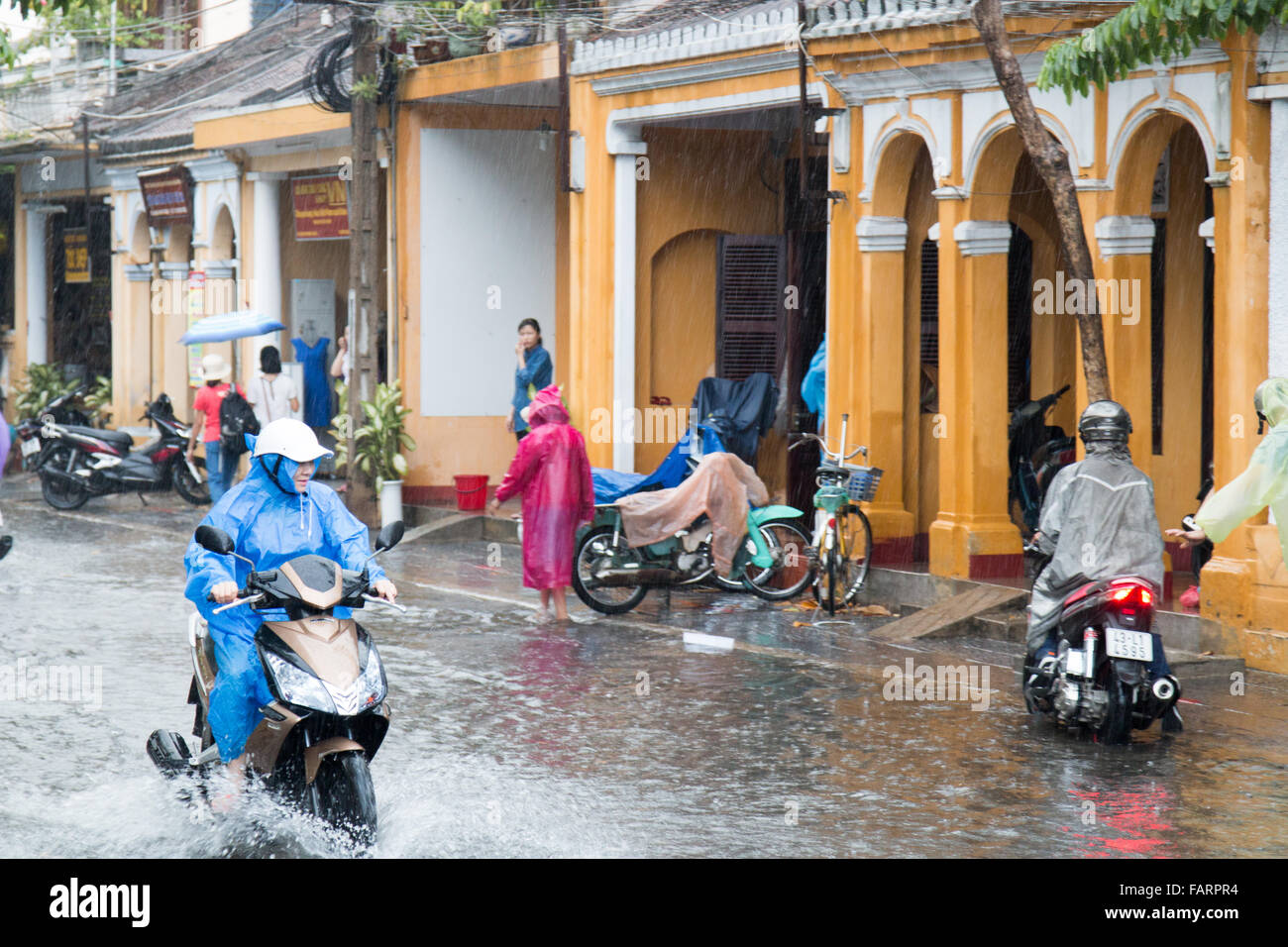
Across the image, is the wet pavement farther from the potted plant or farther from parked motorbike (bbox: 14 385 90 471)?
parked motorbike (bbox: 14 385 90 471)

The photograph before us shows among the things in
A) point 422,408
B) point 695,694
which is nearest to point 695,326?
point 422,408

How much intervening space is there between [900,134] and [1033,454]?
269 centimetres

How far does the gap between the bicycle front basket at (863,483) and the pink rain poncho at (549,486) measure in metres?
1.88

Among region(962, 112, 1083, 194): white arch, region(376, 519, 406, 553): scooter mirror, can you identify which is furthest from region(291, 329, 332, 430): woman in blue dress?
region(376, 519, 406, 553): scooter mirror

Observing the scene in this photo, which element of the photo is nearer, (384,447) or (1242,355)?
(1242,355)

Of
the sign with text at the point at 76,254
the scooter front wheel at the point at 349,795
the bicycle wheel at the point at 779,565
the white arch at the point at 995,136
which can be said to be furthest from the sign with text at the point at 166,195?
the scooter front wheel at the point at 349,795

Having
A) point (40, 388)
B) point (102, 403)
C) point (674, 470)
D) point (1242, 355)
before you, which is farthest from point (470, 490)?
point (40, 388)

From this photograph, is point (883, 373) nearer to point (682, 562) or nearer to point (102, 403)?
point (682, 562)

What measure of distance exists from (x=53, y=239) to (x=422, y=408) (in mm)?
13600

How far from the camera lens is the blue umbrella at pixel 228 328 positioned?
19266 millimetres

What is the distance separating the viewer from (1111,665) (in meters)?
8.49

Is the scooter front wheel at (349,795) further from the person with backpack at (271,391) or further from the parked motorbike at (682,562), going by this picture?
the person with backpack at (271,391)

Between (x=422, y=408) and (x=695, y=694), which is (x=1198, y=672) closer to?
(x=695, y=694)

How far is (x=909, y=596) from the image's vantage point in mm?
13078
